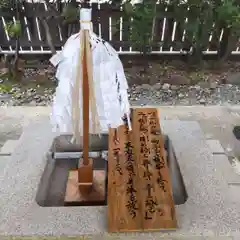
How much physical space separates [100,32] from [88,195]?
2.87 metres

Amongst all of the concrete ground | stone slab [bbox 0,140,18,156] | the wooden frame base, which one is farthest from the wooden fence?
the wooden frame base

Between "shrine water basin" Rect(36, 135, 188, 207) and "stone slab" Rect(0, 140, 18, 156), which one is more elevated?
"shrine water basin" Rect(36, 135, 188, 207)

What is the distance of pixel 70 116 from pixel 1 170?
2.03ft

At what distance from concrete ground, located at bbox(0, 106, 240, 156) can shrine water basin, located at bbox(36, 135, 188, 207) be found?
818mm

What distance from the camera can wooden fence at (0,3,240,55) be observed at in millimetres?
3977

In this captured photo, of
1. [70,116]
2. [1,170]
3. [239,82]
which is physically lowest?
[239,82]

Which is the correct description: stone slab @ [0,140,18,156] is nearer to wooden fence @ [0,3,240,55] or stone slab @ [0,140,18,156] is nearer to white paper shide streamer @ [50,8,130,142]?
white paper shide streamer @ [50,8,130,142]

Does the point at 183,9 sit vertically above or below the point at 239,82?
above

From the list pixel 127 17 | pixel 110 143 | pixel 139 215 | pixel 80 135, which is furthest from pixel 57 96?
pixel 127 17

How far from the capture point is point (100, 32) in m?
4.20

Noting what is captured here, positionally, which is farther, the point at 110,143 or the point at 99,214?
the point at 110,143

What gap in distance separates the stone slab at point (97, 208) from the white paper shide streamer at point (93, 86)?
0.37m

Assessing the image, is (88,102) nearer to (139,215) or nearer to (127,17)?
(139,215)

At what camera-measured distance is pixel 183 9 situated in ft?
12.5
